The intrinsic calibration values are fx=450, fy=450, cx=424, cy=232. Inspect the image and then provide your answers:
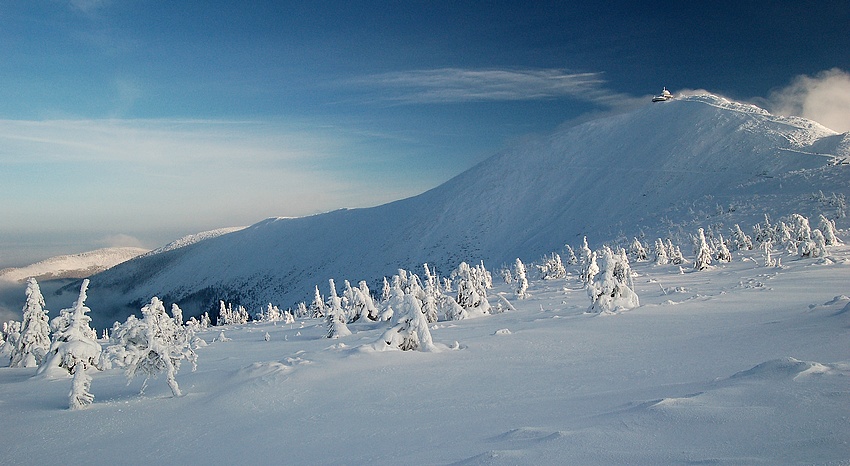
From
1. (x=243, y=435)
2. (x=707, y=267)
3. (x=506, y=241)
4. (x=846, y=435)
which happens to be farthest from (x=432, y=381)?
(x=506, y=241)

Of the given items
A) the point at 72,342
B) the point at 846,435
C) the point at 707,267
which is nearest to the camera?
the point at 846,435

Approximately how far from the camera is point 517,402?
10359 millimetres

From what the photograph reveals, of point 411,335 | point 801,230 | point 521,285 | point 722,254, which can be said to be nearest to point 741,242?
point 801,230

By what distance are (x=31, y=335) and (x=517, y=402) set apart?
96.4ft

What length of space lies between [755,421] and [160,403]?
50.9 feet

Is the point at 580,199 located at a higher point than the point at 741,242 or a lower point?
higher

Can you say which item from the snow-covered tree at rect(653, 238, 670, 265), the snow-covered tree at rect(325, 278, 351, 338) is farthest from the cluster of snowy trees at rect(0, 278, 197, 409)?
the snow-covered tree at rect(653, 238, 670, 265)

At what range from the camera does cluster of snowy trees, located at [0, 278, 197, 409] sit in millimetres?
14625

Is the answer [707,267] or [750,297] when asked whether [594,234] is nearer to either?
[707,267]

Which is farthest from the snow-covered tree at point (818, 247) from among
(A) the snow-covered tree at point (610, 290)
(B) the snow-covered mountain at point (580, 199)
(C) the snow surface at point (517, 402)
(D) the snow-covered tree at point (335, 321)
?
(D) the snow-covered tree at point (335, 321)

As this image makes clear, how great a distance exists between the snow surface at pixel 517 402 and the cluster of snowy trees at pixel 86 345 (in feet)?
2.80

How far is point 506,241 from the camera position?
122750 millimetres

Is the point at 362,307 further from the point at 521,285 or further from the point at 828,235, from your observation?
the point at 828,235

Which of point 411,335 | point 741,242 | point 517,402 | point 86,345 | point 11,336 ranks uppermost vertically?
point 11,336
